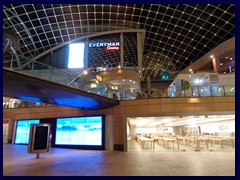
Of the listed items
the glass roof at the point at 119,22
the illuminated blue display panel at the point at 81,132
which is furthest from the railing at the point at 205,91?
the glass roof at the point at 119,22

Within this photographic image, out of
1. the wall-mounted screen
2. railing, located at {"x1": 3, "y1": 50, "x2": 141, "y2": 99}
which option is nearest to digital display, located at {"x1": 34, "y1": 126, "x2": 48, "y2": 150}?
railing, located at {"x1": 3, "y1": 50, "x2": 141, "y2": 99}

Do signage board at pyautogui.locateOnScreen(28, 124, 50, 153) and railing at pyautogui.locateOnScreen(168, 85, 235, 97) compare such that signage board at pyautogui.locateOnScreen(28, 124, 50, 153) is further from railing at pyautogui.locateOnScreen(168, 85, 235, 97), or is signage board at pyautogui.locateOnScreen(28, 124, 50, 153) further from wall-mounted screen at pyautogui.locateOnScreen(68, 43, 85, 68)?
wall-mounted screen at pyautogui.locateOnScreen(68, 43, 85, 68)

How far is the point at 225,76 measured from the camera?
47.4ft

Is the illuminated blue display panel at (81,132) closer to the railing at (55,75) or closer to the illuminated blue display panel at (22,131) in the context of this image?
the railing at (55,75)

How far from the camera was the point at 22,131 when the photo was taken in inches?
682

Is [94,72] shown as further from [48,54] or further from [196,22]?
[196,22]

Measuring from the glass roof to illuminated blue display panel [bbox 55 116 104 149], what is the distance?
16087mm

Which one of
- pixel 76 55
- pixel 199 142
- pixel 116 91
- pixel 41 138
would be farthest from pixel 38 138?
pixel 76 55

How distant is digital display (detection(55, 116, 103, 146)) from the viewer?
1273cm

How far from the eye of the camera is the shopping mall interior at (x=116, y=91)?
299 inches

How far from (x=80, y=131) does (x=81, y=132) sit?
0.43 ft

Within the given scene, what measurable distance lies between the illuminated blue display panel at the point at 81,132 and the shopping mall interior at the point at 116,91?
0.08 meters

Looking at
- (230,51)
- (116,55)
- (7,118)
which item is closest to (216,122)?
(230,51)

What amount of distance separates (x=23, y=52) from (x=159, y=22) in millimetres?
22570
